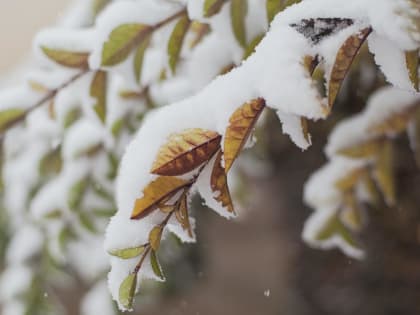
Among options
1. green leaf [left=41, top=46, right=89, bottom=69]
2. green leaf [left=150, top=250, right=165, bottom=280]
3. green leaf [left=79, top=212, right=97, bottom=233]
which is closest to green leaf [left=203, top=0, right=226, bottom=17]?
green leaf [left=41, top=46, right=89, bottom=69]

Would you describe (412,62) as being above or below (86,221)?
above

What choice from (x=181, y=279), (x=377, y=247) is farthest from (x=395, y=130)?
(x=181, y=279)

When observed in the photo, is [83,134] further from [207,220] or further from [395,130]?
[207,220]

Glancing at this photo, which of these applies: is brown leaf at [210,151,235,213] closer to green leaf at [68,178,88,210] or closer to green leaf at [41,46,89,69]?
green leaf at [41,46,89,69]

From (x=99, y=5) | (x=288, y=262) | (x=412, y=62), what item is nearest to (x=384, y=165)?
(x=412, y=62)

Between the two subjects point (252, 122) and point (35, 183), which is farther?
point (35, 183)

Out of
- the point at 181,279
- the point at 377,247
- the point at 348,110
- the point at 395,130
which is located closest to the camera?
the point at 395,130

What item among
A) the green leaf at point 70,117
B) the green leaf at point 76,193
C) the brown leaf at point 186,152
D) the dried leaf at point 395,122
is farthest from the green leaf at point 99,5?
the brown leaf at point 186,152

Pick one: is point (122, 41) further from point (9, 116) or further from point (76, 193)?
point (76, 193)
